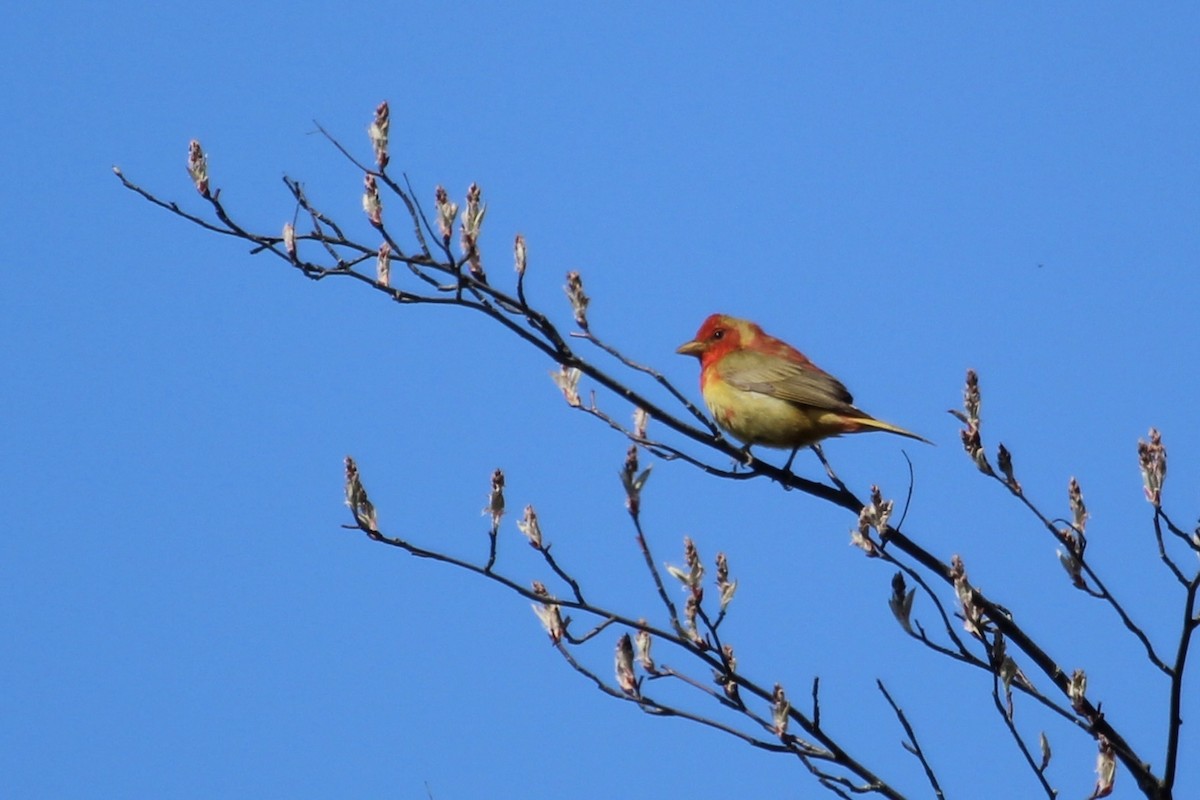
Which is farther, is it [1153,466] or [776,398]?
[776,398]

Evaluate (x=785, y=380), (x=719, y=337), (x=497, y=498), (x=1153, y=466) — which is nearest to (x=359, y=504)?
(x=497, y=498)

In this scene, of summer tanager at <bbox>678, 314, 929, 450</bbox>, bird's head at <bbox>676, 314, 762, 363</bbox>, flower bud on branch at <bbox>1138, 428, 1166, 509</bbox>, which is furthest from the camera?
bird's head at <bbox>676, 314, 762, 363</bbox>

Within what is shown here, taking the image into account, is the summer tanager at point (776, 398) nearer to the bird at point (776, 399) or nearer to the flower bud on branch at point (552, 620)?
the bird at point (776, 399)

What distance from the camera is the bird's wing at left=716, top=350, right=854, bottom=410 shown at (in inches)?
287

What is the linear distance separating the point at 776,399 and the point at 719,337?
4.29ft

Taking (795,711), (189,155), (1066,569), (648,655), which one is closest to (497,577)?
(648,655)

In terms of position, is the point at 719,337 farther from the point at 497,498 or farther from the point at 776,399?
the point at 497,498

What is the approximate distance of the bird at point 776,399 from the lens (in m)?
7.20

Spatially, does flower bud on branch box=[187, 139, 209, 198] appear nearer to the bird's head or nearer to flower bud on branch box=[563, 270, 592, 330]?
flower bud on branch box=[563, 270, 592, 330]

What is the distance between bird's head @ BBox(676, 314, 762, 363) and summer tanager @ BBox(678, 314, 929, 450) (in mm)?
51

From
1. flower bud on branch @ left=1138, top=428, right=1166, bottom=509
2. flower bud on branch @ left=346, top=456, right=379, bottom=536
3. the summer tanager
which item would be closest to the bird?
the summer tanager

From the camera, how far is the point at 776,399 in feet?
24.1

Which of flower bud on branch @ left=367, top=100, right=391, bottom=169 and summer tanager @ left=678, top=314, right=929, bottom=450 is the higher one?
summer tanager @ left=678, top=314, right=929, bottom=450

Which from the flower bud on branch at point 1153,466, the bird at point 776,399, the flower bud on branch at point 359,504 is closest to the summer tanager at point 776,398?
the bird at point 776,399
